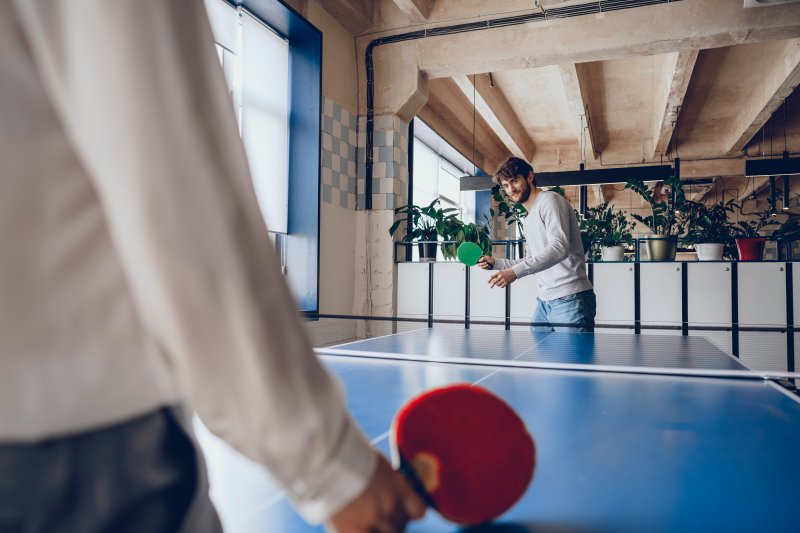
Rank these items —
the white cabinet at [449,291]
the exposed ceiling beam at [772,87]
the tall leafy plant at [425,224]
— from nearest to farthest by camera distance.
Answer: the white cabinet at [449,291] → the tall leafy plant at [425,224] → the exposed ceiling beam at [772,87]

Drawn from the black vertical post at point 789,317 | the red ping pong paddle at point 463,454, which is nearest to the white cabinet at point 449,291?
the black vertical post at point 789,317

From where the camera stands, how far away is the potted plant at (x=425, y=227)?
6.02m

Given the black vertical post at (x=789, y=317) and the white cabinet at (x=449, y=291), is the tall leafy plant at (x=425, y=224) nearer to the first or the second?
the white cabinet at (x=449, y=291)

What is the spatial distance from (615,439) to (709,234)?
5296 millimetres

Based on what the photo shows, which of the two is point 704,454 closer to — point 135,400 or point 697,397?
point 697,397

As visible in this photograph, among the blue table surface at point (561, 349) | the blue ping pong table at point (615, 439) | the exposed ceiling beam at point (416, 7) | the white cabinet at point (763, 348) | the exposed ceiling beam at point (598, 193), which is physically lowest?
the white cabinet at point (763, 348)

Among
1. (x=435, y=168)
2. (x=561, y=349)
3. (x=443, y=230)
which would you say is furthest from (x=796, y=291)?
(x=435, y=168)

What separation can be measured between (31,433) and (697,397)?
1.51 meters

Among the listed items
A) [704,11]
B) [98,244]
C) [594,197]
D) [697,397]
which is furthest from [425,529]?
[594,197]

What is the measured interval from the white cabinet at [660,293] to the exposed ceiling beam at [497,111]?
3.14m

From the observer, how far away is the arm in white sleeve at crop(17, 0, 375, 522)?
17.1 inches

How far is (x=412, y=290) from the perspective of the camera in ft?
19.9

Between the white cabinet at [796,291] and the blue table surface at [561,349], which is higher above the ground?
the white cabinet at [796,291]

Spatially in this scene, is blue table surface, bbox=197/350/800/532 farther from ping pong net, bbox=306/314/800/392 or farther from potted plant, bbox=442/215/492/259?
potted plant, bbox=442/215/492/259
